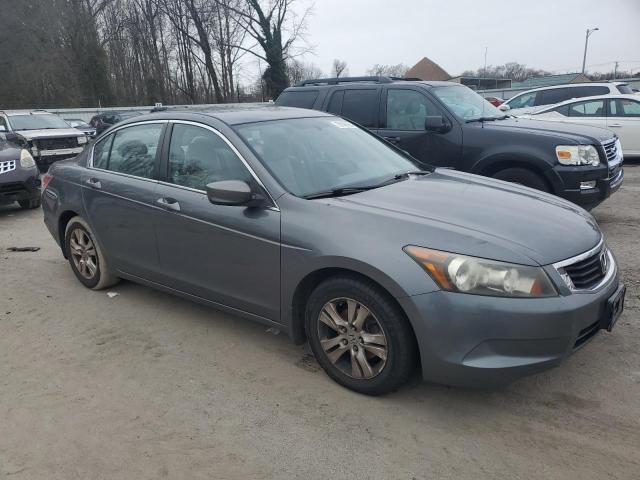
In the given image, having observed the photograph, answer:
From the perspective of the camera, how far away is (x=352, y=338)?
9.86ft

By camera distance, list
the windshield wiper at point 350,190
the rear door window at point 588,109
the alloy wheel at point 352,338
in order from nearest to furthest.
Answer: the alloy wheel at point 352,338 < the windshield wiper at point 350,190 < the rear door window at point 588,109

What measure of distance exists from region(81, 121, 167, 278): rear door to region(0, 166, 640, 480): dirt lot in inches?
23.6

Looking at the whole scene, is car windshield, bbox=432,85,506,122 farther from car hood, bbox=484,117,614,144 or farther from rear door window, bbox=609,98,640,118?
rear door window, bbox=609,98,640,118

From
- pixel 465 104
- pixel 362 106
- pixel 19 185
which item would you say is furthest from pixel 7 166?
pixel 465 104

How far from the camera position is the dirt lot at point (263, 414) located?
2541mm

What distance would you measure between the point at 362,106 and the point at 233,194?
4.43m

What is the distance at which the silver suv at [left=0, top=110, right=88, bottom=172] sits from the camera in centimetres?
1355

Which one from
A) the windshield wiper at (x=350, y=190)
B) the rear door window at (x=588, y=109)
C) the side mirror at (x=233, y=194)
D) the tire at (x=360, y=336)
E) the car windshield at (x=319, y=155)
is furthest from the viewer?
the rear door window at (x=588, y=109)

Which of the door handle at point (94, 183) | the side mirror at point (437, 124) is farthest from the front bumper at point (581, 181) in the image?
the door handle at point (94, 183)

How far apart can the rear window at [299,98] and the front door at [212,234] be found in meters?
3.91

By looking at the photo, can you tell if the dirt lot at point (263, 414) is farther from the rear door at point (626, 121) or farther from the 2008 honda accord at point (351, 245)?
the rear door at point (626, 121)

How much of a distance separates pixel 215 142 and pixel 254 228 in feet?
2.67

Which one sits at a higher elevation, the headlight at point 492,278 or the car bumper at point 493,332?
the headlight at point 492,278

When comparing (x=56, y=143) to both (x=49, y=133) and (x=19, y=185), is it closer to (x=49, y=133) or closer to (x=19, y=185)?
(x=49, y=133)
